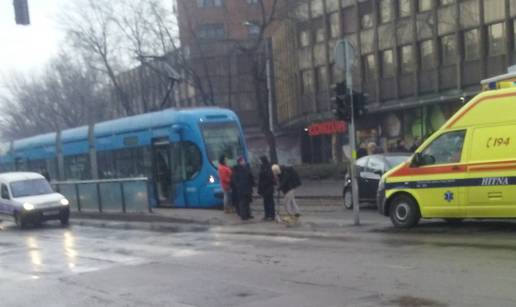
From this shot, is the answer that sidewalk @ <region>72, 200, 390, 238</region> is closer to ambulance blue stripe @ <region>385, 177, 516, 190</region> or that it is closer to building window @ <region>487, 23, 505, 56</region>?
ambulance blue stripe @ <region>385, 177, 516, 190</region>

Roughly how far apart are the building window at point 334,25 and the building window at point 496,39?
1141 centimetres

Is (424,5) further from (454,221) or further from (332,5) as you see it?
(454,221)

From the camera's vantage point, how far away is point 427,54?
127ft

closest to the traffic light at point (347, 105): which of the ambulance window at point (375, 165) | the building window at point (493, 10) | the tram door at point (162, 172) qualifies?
the ambulance window at point (375, 165)

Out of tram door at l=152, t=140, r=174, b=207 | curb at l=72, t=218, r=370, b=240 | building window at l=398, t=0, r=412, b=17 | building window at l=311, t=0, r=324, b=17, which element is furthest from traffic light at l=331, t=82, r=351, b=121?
building window at l=311, t=0, r=324, b=17

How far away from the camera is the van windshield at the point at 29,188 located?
23.2 meters

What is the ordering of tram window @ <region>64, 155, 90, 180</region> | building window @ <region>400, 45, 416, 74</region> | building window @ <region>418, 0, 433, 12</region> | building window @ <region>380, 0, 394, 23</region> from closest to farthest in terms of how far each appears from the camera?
tram window @ <region>64, 155, 90, 180</region>, building window @ <region>418, 0, 433, 12</region>, building window @ <region>400, 45, 416, 74</region>, building window @ <region>380, 0, 394, 23</region>

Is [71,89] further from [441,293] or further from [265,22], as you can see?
[441,293]

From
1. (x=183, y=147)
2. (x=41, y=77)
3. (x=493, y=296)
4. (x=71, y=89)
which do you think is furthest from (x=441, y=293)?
(x=41, y=77)

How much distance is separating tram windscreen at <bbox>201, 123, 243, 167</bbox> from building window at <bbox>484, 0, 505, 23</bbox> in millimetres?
18043

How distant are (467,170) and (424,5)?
2766 centimetres

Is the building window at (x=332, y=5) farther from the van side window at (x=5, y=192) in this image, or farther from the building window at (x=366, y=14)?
the van side window at (x=5, y=192)

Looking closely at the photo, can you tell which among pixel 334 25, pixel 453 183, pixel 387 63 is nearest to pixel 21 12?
pixel 453 183

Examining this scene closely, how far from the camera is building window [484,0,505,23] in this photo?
3419 centimetres
